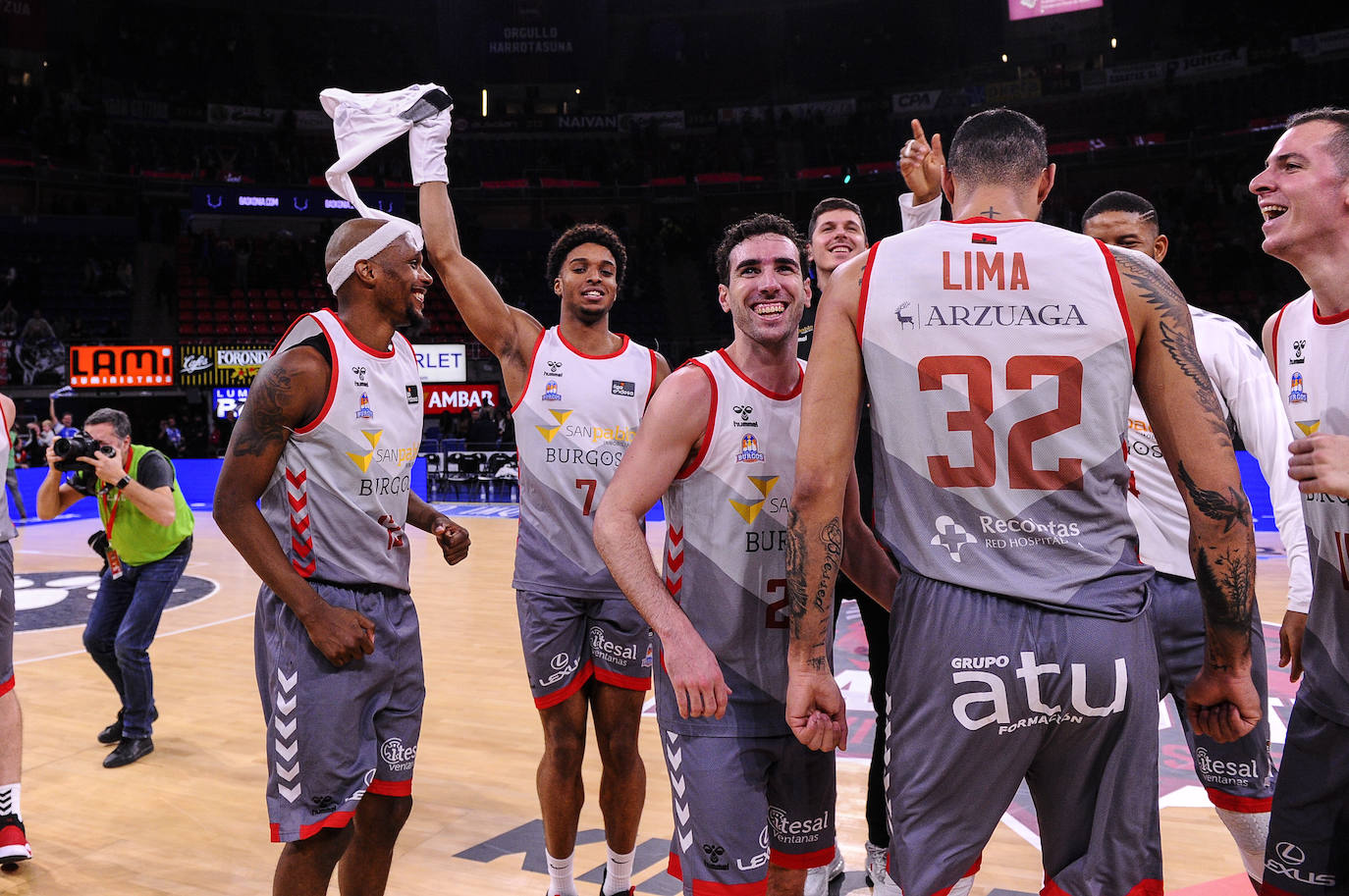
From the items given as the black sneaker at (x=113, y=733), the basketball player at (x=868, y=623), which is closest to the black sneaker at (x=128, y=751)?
the black sneaker at (x=113, y=733)

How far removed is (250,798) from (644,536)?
348 centimetres

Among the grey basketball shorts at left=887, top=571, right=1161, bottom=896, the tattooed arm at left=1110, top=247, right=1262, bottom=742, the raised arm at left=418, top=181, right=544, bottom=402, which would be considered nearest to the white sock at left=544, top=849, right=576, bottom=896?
the raised arm at left=418, top=181, right=544, bottom=402

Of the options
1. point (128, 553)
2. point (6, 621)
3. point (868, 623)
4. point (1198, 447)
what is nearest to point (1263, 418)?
point (1198, 447)

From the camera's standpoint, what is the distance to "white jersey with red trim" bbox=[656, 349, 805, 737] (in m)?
2.71

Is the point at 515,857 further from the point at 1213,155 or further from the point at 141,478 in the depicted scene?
the point at 1213,155

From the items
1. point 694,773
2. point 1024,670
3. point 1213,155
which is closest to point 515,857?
point 694,773

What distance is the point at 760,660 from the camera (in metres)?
2.71

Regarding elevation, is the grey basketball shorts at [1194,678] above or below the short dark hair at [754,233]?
below

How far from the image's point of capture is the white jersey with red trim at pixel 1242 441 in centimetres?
296

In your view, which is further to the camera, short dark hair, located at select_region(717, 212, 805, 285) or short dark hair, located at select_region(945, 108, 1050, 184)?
short dark hair, located at select_region(717, 212, 805, 285)

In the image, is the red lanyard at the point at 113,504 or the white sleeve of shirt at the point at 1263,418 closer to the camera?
the white sleeve of shirt at the point at 1263,418

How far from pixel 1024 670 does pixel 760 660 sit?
853 mm

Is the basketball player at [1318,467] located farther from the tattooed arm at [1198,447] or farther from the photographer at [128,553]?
the photographer at [128,553]

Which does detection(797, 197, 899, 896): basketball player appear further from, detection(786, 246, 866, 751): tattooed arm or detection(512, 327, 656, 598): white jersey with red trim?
detection(786, 246, 866, 751): tattooed arm
